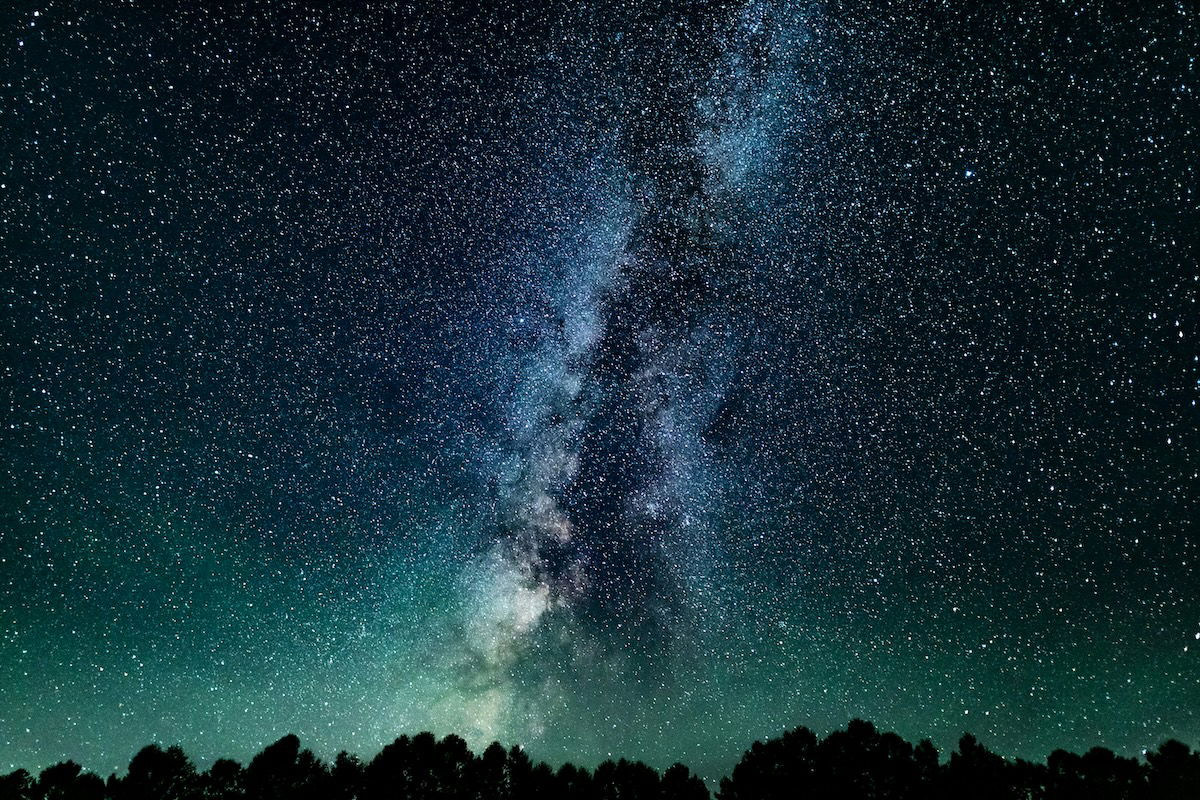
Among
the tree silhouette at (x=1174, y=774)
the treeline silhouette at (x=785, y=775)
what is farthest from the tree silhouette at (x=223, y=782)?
the tree silhouette at (x=1174, y=774)

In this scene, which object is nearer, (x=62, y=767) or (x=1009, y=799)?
(x=62, y=767)

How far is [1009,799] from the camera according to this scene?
80.6ft

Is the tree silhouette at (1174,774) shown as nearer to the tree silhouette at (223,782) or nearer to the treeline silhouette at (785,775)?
the treeline silhouette at (785,775)

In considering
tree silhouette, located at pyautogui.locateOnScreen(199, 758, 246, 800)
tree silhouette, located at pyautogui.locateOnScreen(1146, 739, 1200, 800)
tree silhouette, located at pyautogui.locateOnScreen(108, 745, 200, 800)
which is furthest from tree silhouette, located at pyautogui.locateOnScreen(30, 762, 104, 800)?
tree silhouette, located at pyautogui.locateOnScreen(1146, 739, 1200, 800)

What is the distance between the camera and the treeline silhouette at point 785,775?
23.9 metres

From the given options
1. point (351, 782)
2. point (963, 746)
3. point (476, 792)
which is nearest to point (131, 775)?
point (351, 782)

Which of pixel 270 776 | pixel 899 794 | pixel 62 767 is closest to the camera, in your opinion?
pixel 62 767

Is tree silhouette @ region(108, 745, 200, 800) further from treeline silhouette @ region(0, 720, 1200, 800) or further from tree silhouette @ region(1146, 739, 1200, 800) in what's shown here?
tree silhouette @ region(1146, 739, 1200, 800)

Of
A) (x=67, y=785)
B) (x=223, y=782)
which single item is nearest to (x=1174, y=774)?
(x=223, y=782)

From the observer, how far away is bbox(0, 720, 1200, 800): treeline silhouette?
23.9 m

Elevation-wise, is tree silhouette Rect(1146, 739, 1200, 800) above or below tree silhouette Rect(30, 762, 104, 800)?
above

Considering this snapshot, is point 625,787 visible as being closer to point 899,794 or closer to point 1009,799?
point 899,794

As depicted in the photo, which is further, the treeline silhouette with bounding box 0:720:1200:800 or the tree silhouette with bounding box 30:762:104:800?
the treeline silhouette with bounding box 0:720:1200:800

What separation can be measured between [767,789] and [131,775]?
26164mm
